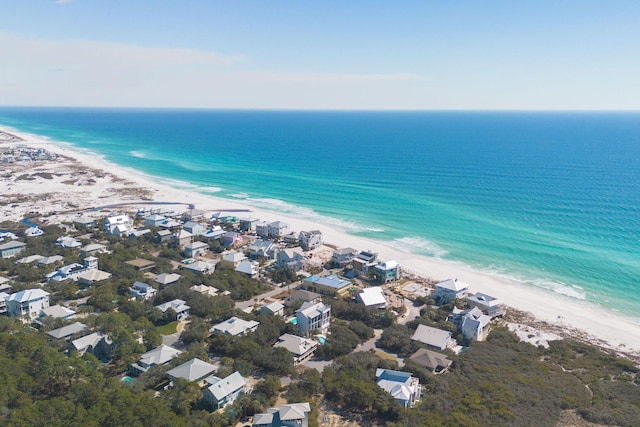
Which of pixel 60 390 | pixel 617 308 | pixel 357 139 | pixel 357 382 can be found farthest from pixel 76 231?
pixel 357 139

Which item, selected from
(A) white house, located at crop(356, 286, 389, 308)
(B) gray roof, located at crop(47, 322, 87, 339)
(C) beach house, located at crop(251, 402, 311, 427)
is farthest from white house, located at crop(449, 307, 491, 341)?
(B) gray roof, located at crop(47, 322, 87, 339)

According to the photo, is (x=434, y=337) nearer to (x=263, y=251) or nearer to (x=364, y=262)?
(x=364, y=262)

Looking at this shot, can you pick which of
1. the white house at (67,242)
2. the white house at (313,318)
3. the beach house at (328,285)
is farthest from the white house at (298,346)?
the white house at (67,242)

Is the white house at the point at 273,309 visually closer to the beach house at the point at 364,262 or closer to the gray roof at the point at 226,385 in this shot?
the gray roof at the point at 226,385

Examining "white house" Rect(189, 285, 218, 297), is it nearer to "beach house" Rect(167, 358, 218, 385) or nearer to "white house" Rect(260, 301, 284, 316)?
"white house" Rect(260, 301, 284, 316)

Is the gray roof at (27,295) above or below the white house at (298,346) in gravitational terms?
above

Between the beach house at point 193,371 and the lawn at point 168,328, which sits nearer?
the beach house at point 193,371
